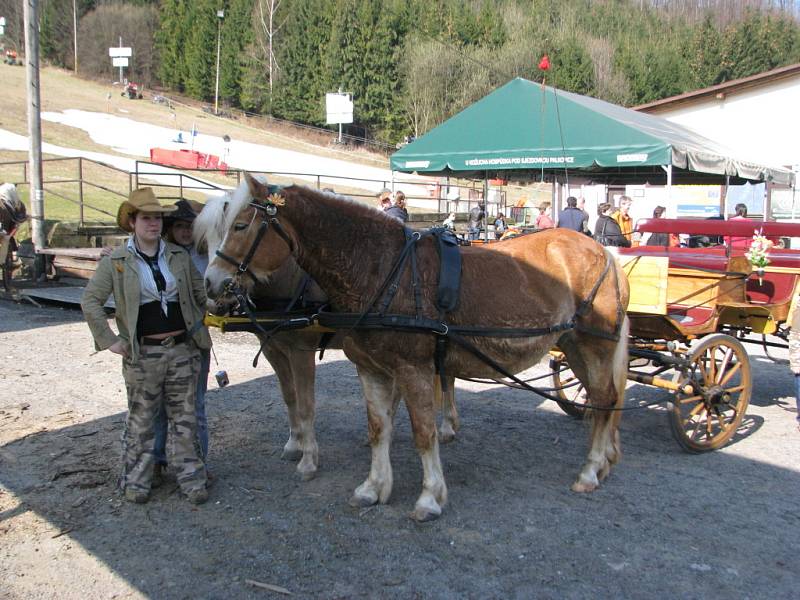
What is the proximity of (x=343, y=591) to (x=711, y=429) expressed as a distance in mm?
3383

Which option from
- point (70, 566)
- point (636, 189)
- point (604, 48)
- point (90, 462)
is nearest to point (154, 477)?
point (90, 462)

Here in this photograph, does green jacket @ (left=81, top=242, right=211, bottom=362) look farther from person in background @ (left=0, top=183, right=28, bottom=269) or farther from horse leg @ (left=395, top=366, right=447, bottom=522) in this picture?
person in background @ (left=0, top=183, right=28, bottom=269)

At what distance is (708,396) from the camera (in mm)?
4926

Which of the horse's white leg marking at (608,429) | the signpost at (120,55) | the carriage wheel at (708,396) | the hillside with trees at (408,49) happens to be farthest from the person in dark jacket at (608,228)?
the signpost at (120,55)

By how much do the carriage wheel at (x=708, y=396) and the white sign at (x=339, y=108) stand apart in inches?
1791

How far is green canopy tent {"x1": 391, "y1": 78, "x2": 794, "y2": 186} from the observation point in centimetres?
998

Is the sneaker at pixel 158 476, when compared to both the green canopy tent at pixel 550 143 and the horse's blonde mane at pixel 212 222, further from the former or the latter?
the green canopy tent at pixel 550 143

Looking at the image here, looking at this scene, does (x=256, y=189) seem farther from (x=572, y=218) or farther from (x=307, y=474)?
(x=572, y=218)

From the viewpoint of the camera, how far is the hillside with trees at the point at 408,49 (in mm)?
48031

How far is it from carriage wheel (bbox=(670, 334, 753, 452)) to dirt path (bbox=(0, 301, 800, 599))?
14 cm

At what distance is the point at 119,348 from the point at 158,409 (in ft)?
1.60

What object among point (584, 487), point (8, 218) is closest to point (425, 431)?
point (584, 487)

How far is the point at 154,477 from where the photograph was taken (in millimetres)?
4145

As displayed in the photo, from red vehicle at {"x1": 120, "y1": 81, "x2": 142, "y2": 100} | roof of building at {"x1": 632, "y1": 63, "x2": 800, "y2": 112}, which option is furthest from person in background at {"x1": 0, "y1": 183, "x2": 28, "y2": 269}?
red vehicle at {"x1": 120, "y1": 81, "x2": 142, "y2": 100}
